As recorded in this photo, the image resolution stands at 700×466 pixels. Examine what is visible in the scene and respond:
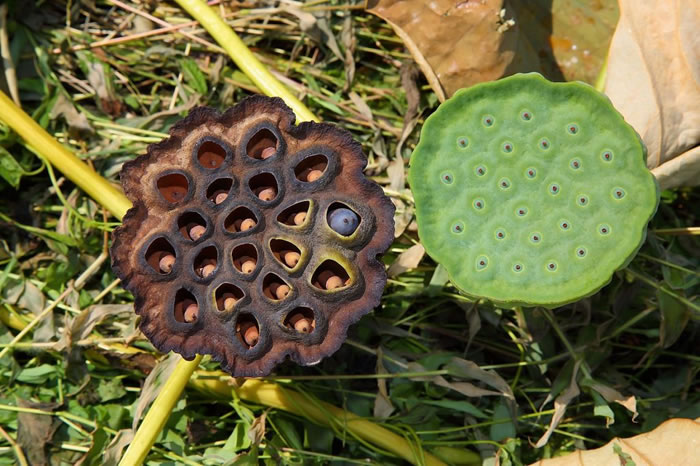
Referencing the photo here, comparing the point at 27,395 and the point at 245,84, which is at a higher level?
the point at 245,84

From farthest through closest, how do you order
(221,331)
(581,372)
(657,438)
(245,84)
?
(245,84) < (581,372) < (657,438) < (221,331)

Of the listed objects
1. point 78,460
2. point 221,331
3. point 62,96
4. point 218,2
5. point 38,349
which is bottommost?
point 78,460

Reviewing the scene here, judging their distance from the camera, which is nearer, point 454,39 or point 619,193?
point 619,193

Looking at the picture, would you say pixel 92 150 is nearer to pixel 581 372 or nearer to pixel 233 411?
pixel 233 411

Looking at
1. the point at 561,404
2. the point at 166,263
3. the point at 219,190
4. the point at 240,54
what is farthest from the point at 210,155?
the point at 561,404

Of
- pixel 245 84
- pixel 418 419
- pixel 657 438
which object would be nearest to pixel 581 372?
pixel 657 438

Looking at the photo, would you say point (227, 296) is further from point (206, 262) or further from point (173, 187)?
point (173, 187)

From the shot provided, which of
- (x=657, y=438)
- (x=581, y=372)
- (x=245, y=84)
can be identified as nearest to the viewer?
(x=657, y=438)
